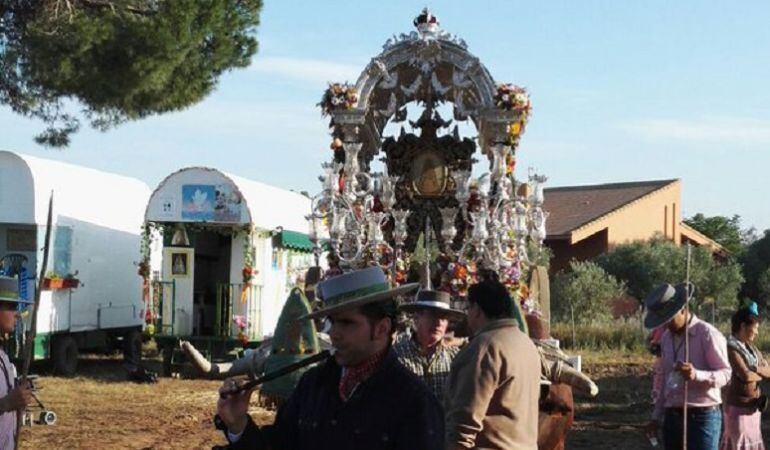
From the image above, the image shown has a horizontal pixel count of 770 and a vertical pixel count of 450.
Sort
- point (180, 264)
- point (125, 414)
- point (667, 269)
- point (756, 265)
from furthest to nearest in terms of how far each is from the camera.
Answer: point (756, 265)
point (667, 269)
point (180, 264)
point (125, 414)

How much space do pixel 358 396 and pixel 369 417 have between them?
83 millimetres

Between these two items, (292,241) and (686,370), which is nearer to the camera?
(686,370)

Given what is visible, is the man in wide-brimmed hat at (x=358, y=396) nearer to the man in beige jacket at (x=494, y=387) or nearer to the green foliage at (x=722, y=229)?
the man in beige jacket at (x=494, y=387)

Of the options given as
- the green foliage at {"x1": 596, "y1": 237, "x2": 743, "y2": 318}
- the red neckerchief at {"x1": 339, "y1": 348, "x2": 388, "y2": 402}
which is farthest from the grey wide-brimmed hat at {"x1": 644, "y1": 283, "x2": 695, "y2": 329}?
Answer: the green foliage at {"x1": 596, "y1": 237, "x2": 743, "y2": 318}

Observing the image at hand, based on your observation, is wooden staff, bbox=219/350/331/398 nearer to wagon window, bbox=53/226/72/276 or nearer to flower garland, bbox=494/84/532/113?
flower garland, bbox=494/84/532/113

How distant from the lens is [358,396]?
403 centimetres

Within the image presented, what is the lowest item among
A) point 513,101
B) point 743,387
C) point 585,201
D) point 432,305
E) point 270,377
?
point 743,387

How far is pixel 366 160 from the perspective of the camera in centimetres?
1700

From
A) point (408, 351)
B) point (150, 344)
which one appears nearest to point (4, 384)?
point (408, 351)

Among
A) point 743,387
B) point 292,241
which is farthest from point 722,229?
point 743,387

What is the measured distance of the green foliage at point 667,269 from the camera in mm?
32312

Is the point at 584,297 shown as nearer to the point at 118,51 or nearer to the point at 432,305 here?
the point at 118,51

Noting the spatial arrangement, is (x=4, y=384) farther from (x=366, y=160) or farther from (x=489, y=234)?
(x=366, y=160)

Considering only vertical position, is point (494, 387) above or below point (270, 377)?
below
